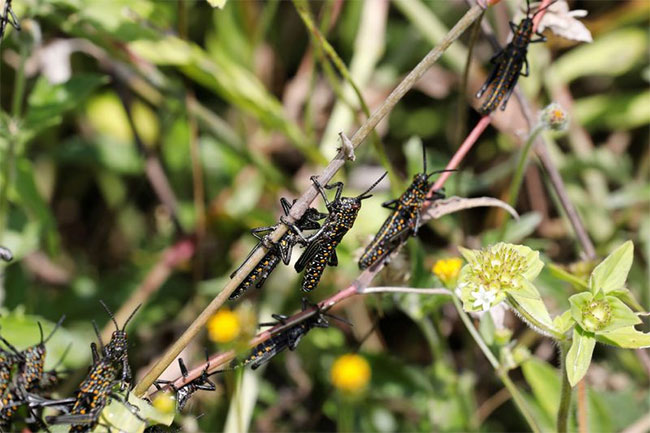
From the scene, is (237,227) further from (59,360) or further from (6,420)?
(6,420)

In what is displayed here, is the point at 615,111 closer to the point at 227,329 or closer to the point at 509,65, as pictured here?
the point at 509,65

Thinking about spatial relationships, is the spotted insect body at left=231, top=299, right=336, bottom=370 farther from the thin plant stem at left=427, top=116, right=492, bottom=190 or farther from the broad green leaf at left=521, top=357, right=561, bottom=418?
the broad green leaf at left=521, top=357, right=561, bottom=418

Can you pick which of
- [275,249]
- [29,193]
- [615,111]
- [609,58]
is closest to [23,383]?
[275,249]

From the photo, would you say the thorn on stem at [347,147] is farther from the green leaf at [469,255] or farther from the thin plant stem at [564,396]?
the thin plant stem at [564,396]

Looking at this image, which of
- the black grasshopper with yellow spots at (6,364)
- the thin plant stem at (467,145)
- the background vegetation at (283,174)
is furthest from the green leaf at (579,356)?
the black grasshopper with yellow spots at (6,364)

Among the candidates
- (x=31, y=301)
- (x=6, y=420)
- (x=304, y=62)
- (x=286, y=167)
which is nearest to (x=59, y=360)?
(x=6, y=420)

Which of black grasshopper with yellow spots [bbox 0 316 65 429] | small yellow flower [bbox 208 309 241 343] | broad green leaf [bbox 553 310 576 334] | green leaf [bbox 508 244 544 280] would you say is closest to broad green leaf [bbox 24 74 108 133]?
black grasshopper with yellow spots [bbox 0 316 65 429]
